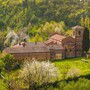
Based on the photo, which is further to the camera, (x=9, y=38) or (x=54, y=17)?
(x=54, y=17)

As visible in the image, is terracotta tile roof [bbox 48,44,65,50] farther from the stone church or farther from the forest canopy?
the forest canopy

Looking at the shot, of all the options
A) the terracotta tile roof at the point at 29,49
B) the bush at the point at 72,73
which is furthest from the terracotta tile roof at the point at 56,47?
the bush at the point at 72,73

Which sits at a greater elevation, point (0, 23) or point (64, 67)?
point (0, 23)

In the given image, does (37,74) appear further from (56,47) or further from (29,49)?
(56,47)

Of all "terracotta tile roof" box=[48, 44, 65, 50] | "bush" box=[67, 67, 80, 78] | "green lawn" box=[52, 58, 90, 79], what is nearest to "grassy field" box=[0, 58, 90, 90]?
"green lawn" box=[52, 58, 90, 79]

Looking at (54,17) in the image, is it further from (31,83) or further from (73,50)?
(31,83)

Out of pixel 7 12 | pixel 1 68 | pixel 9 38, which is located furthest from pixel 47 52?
pixel 7 12
